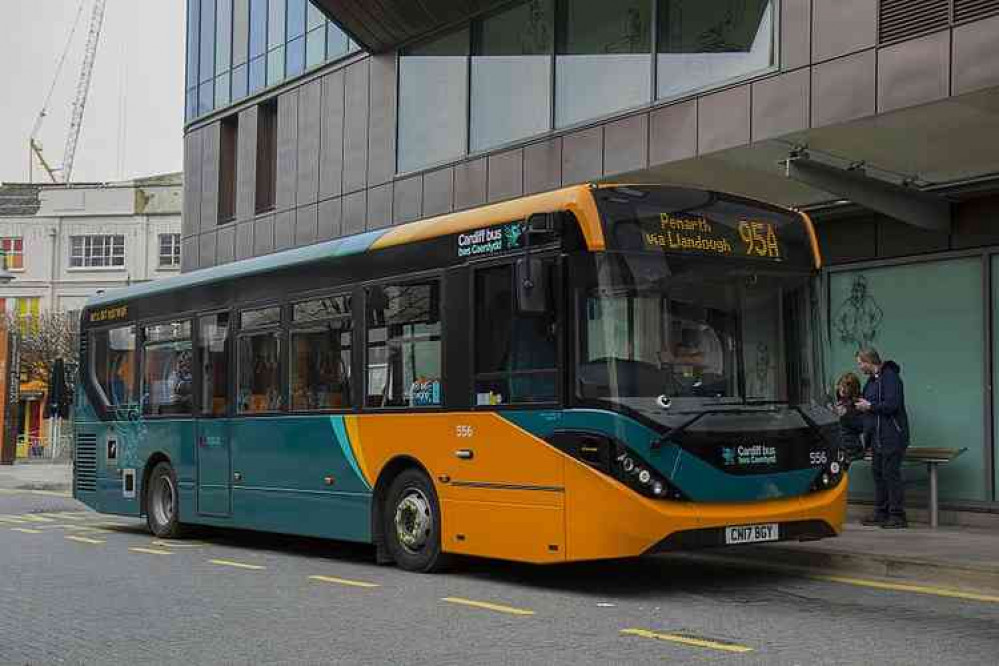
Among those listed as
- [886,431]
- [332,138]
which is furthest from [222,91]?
[886,431]

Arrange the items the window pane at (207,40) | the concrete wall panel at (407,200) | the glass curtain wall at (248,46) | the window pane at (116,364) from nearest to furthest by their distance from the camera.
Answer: the window pane at (116,364) < the concrete wall panel at (407,200) < the glass curtain wall at (248,46) < the window pane at (207,40)

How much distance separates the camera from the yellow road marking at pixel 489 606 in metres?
9.04

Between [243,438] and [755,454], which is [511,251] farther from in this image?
[243,438]

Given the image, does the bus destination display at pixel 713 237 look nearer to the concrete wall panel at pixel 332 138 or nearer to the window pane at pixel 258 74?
the concrete wall panel at pixel 332 138

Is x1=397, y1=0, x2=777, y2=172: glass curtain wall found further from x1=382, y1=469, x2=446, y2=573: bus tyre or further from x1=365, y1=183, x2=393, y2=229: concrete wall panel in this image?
x1=382, y1=469, x2=446, y2=573: bus tyre

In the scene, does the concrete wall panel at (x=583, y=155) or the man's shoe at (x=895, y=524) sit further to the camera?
the concrete wall panel at (x=583, y=155)

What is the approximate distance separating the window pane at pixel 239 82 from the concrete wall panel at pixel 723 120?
14.9 meters

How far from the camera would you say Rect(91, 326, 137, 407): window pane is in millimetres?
16297

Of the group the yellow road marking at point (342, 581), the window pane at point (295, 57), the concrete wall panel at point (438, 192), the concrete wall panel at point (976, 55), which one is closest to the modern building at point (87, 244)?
the window pane at point (295, 57)

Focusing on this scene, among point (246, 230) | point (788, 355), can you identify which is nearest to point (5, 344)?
point (246, 230)

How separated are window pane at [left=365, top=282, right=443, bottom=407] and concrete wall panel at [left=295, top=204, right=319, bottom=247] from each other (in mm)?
13317

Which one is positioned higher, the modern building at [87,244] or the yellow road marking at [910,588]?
the modern building at [87,244]

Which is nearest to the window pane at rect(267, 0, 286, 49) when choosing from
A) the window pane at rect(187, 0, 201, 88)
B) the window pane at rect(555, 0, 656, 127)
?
the window pane at rect(187, 0, 201, 88)

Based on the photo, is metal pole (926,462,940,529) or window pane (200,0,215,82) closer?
metal pole (926,462,940,529)
